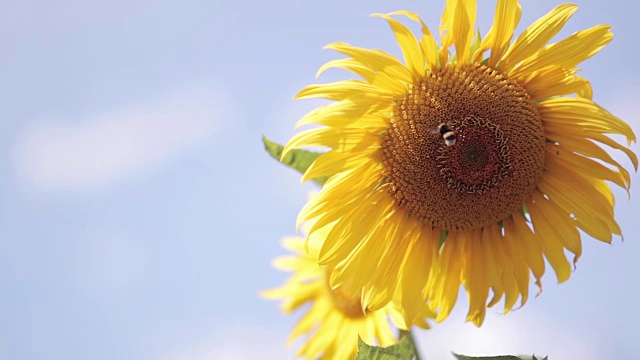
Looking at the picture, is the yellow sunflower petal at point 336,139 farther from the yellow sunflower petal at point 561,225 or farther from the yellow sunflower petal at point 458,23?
the yellow sunflower petal at point 561,225

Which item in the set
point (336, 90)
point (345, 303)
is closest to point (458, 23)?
point (336, 90)

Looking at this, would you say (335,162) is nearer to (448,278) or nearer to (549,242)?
(448,278)

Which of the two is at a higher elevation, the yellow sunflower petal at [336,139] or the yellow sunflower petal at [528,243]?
the yellow sunflower petal at [336,139]

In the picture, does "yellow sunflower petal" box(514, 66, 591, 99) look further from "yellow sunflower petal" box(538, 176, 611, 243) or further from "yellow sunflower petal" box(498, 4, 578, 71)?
"yellow sunflower petal" box(538, 176, 611, 243)

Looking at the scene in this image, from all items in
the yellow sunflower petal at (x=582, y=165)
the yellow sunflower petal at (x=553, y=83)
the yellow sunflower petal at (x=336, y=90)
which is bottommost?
the yellow sunflower petal at (x=582, y=165)

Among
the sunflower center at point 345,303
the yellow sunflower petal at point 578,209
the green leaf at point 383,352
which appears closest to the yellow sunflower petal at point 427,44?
the yellow sunflower petal at point 578,209

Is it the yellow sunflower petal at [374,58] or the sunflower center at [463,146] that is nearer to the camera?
the yellow sunflower petal at [374,58]

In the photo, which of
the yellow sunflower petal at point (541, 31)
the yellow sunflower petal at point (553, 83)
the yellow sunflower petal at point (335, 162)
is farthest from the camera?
the yellow sunflower petal at point (553, 83)

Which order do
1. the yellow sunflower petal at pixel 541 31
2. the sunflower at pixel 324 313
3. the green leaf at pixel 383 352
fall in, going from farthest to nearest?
the sunflower at pixel 324 313, the yellow sunflower petal at pixel 541 31, the green leaf at pixel 383 352
